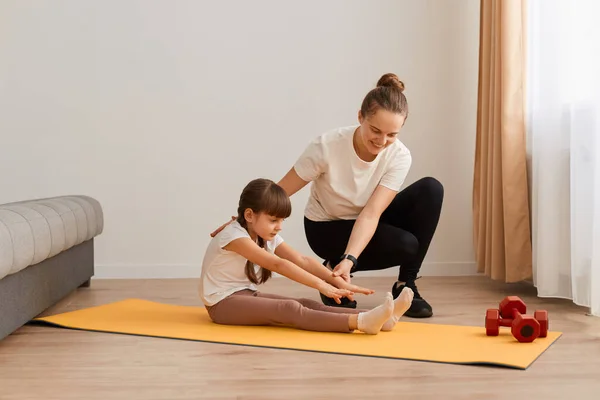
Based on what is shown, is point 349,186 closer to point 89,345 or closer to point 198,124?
point 89,345

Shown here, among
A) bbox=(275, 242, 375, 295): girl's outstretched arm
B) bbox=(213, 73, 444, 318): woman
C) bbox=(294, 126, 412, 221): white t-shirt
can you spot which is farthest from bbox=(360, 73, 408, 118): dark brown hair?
bbox=(275, 242, 375, 295): girl's outstretched arm

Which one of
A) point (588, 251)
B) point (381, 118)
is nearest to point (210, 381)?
point (381, 118)

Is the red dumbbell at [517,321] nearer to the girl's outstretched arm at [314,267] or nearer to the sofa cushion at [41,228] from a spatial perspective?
the girl's outstretched arm at [314,267]

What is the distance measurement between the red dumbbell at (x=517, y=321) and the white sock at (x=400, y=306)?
0.23m

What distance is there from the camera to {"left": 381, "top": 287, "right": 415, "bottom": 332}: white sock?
96.5 inches

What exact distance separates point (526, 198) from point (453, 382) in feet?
5.55

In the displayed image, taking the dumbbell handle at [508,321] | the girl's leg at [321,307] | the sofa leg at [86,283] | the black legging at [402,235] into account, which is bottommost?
the sofa leg at [86,283]

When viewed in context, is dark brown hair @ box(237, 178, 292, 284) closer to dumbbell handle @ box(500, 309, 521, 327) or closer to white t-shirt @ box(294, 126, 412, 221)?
white t-shirt @ box(294, 126, 412, 221)

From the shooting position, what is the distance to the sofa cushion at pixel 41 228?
7.54 feet

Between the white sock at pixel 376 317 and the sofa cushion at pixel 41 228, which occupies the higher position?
the sofa cushion at pixel 41 228

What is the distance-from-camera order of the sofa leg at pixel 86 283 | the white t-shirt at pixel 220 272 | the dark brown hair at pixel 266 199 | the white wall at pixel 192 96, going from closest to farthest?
the dark brown hair at pixel 266 199
the white t-shirt at pixel 220 272
the sofa leg at pixel 86 283
the white wall at pixel 192 96

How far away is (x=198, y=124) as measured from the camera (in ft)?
13.2

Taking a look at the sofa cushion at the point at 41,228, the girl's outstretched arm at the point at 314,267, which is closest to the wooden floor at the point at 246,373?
the sofa cushion at the point at 41,228

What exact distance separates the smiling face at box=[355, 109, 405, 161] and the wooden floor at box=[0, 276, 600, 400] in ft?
2.65
